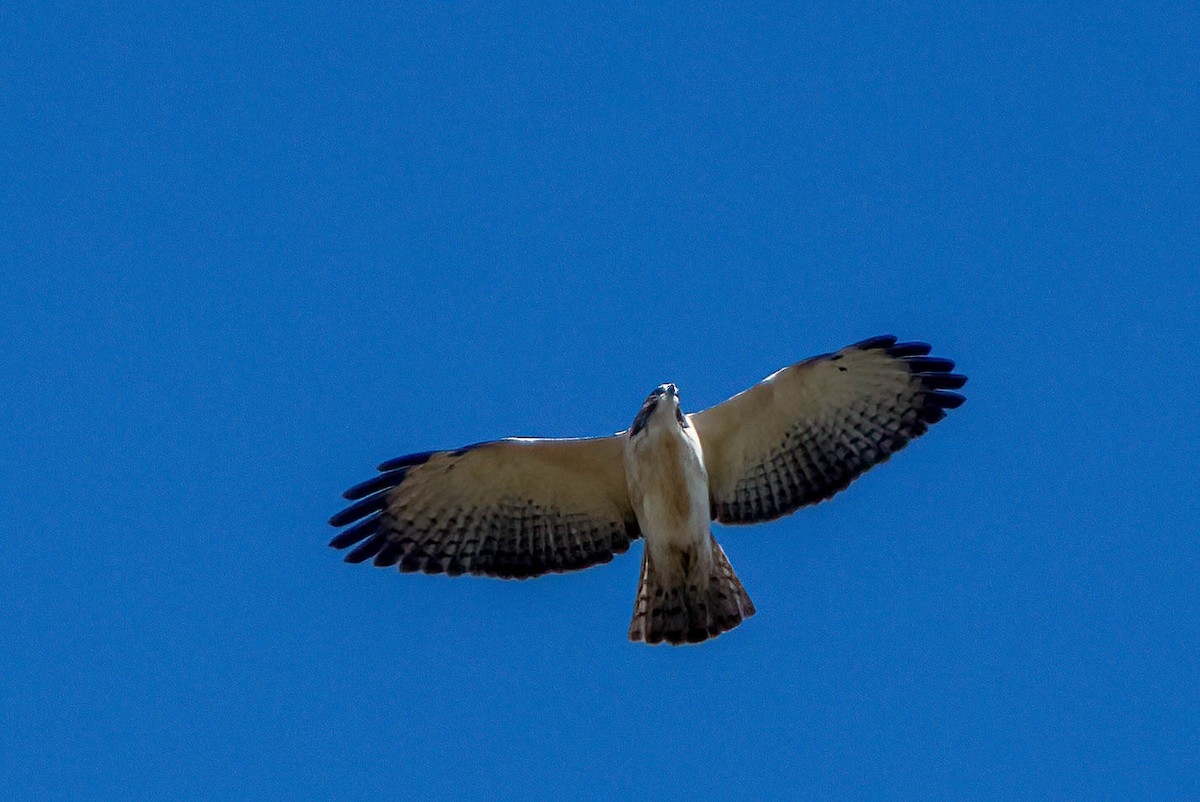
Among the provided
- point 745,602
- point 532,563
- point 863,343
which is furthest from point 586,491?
point 863,343

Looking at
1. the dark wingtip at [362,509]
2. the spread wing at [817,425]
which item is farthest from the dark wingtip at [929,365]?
the dark wingtip at [362,509]

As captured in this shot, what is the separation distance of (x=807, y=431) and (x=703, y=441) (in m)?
0.78

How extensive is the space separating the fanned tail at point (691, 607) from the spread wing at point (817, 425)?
0.67m

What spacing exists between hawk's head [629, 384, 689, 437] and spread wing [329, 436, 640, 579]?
0.67 m

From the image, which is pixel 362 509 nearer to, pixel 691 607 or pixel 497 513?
pixel 497 513

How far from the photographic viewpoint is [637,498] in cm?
1058

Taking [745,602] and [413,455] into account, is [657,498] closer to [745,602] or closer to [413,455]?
[745,602]

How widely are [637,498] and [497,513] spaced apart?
1.19 meters

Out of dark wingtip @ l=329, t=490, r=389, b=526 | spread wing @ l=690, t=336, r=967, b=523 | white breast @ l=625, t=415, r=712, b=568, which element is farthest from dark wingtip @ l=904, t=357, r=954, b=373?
dark wingtip @ l=329, t=490, r=389, b=526

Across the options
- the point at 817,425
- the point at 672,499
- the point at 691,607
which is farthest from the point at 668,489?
the point at 817,425

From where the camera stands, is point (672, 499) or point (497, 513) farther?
point (497, 513)

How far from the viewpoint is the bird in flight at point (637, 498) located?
10.6 meters

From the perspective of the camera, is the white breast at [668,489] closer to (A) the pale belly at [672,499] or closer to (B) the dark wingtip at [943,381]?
(A) the pale belly at [672,499]

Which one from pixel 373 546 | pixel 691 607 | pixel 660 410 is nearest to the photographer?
pixel 660 410
